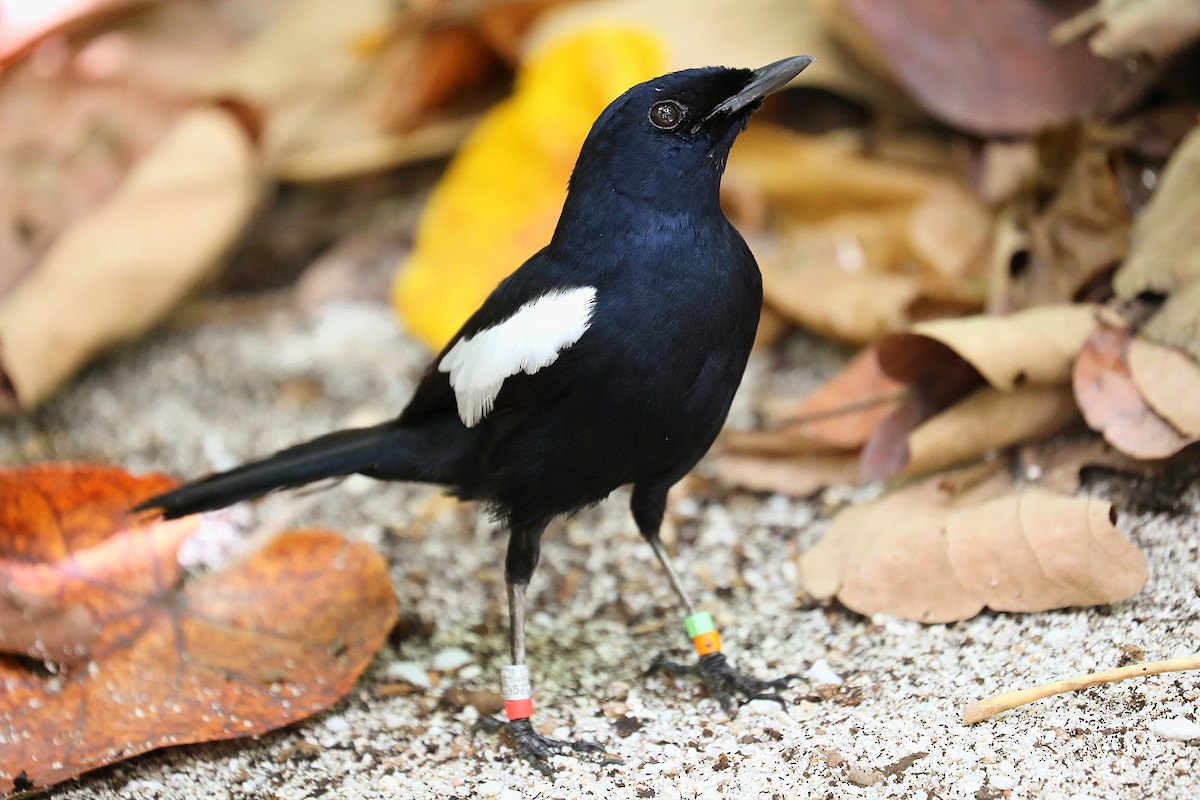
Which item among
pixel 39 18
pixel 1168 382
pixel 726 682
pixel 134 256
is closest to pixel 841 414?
pixel 1168 382

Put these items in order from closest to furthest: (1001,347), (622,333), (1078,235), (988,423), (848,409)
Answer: (622,333) < (1001,347) < (988,423) < (848,409) < (1078,235)

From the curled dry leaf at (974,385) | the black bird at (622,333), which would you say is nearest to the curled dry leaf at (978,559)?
the curled dry leaf at (974,385)

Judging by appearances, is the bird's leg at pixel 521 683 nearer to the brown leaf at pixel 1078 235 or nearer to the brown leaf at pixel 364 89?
the brown leaf at pixel 1078 235

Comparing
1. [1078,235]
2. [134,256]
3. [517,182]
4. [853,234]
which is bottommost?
[853,234]

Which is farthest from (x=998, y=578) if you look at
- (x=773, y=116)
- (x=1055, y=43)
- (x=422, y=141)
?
(x=422, y=141)

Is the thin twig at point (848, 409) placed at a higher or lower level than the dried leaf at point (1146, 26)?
lower

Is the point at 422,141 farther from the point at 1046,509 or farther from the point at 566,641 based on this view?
the point at 1046,509

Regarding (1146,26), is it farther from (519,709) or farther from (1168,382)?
(519,709)

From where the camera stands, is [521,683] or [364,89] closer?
[521,683]
